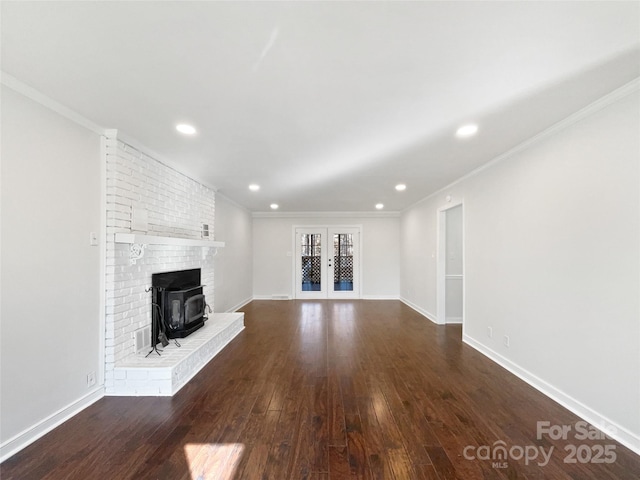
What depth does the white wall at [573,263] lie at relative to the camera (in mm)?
2031

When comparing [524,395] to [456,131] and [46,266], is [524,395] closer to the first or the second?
[456,131]

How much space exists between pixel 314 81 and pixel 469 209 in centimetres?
323

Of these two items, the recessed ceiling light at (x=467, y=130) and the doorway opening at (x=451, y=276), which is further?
the doorway opening at (x=451, y=276)

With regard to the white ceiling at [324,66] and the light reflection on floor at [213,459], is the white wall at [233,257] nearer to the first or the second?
the white ceiling at [324,66]

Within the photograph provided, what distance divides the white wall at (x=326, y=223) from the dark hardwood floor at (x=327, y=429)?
443 centimetres

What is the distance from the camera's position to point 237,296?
22.5 ft

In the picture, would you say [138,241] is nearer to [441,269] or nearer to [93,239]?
[93,239]

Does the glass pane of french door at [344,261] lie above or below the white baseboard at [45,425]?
above

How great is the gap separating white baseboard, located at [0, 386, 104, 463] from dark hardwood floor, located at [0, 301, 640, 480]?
6cm

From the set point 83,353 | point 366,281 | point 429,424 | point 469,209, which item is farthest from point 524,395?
point 366,281

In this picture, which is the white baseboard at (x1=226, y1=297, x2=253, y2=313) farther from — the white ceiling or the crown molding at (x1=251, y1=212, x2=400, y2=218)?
the white ceiling

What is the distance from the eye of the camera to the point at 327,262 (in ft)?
26.9

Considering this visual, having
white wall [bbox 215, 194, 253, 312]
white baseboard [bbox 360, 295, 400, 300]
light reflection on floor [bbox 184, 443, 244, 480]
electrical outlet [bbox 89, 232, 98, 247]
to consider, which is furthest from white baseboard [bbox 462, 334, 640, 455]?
white wall [bbox 215, 194, 253, 312]

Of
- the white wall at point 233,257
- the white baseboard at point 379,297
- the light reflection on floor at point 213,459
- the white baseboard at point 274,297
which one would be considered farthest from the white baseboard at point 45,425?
the white baseboard at point 379,297
